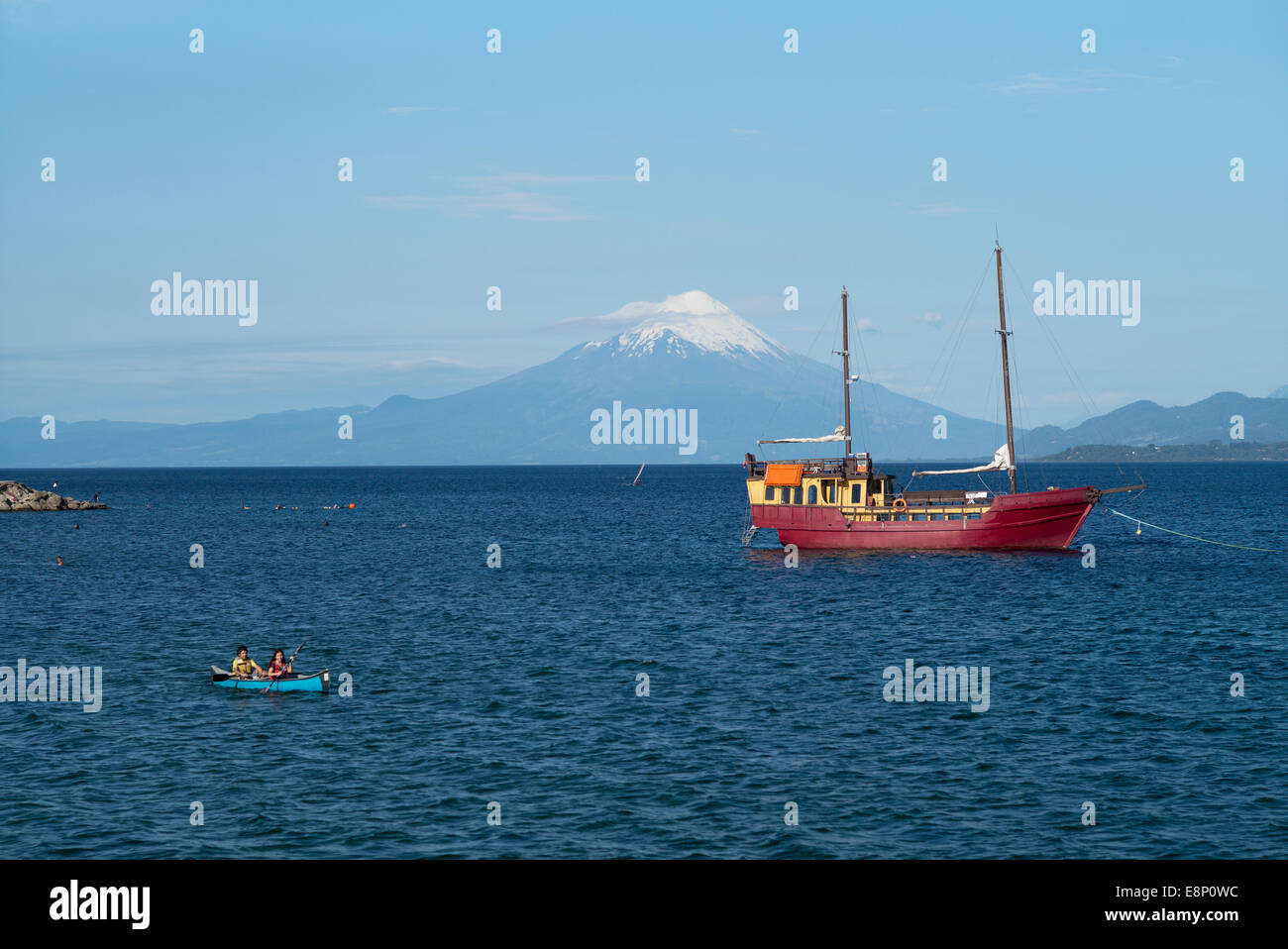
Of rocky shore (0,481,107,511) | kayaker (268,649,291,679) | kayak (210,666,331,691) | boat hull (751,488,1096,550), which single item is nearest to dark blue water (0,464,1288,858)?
kayak (210,666,331,691)

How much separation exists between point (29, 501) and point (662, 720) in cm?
16513

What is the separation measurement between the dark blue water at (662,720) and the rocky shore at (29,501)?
Answer: 10604cm

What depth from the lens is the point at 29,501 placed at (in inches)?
6905

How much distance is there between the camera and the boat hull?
84938 millimetres

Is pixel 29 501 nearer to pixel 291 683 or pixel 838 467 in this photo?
pixel 838 467

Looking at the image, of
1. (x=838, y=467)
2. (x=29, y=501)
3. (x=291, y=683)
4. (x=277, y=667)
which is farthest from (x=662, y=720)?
(x=29, y=501)

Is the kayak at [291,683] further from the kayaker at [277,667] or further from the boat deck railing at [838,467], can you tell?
the boat deck railing at [838,467]

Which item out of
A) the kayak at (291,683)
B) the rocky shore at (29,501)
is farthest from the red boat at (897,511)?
the rocky shore at (29,501)

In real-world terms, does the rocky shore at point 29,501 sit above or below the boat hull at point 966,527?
above

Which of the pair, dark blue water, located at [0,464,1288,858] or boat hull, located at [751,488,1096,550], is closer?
dark blue water, located at [0,464,1288,858]

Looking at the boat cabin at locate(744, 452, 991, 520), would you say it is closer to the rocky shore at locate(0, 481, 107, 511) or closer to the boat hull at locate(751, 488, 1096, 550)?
the boat hull at locate(751, 488, 1096, 550)

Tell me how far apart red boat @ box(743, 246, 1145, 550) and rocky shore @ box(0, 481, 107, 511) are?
128023mm

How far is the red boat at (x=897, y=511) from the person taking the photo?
85125mm
